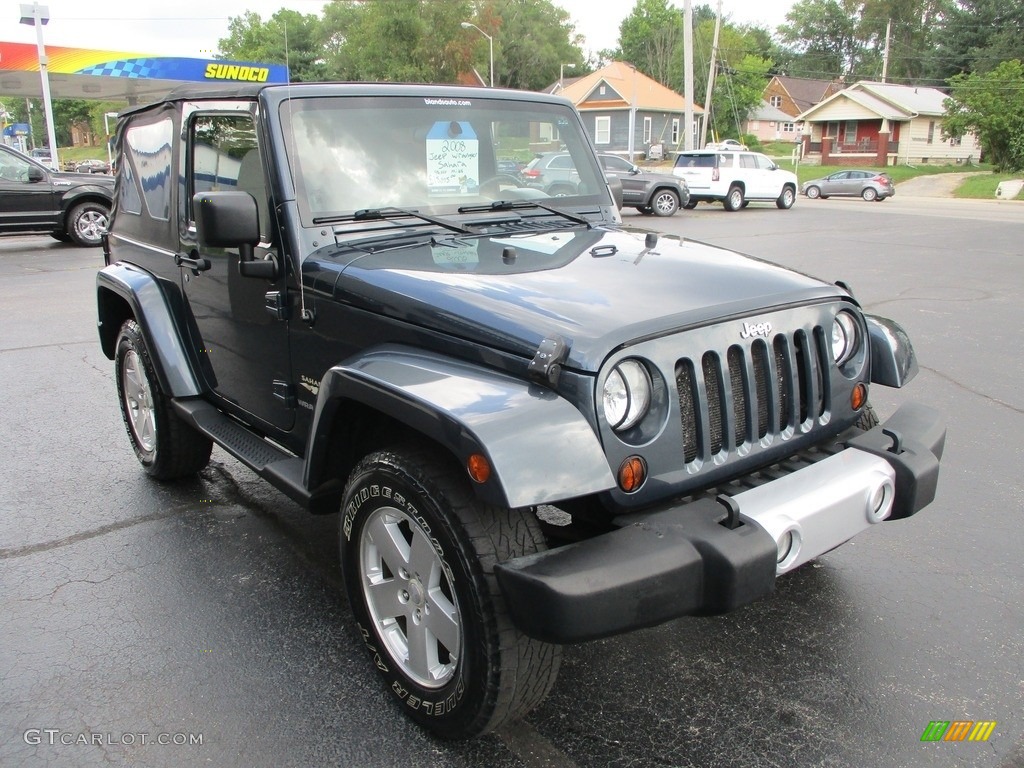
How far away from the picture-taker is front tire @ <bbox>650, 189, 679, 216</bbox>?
72.4 feet

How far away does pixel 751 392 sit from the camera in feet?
8.30

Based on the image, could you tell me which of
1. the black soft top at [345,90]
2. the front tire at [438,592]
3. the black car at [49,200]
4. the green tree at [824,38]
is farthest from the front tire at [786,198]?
the green tree at [824,38]

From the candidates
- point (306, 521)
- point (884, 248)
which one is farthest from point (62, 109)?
point (306, 521)

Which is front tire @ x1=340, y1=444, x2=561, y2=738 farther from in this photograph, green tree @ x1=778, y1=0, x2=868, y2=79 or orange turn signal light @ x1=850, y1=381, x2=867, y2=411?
green tree @ x1=778, y1=0, x2=868, y2=79

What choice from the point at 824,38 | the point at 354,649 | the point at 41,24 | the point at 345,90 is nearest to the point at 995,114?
the point at 41,24

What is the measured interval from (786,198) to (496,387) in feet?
84.3

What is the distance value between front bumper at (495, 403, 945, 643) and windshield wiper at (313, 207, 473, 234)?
4.82 ft

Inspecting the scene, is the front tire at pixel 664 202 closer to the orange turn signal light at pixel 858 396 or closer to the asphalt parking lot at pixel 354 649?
the asphalt parking lot at pixel 354 649

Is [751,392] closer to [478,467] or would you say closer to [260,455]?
[478,467]

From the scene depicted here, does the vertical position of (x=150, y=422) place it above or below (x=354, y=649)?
above

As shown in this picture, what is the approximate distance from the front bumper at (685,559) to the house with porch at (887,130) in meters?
58.6

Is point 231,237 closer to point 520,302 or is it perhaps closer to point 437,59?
point 520,302

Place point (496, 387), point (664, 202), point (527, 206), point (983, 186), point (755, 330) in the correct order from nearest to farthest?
point (496, 387) → point (755, 330) → point (527, 206) → point (664, 202) → point (983, 186)

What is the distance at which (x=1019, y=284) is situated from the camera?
11.1 m
